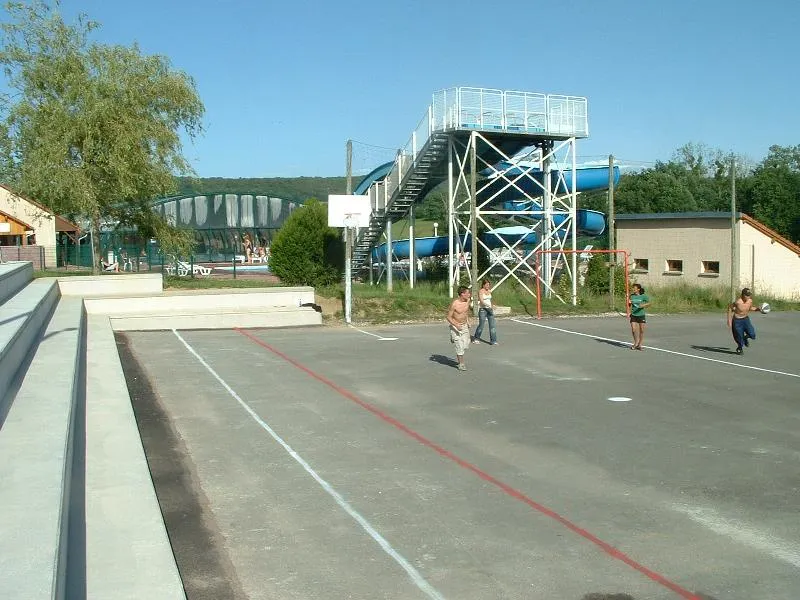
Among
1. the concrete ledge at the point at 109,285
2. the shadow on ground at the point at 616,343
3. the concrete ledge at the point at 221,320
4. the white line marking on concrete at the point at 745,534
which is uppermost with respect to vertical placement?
the concrete ledge at the point at 109,285

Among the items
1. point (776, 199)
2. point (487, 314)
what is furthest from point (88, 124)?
point (776, 199)

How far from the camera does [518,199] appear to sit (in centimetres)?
3809

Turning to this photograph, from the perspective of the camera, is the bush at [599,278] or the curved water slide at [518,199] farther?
the curved water slide at [518,199]

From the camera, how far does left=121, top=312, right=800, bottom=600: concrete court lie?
6.77m

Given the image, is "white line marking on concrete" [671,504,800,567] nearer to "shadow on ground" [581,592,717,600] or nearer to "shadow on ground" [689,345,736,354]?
"shadow on ground" [581,592,717,600]

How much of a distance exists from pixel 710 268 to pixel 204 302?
22479 millimetres

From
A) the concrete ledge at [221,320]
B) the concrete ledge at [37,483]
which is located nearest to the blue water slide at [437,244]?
the concrete ledge at [221,320]

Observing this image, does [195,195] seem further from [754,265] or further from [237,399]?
[237,399]

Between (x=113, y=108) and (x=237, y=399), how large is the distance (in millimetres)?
16247

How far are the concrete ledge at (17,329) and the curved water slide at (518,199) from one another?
18.9 meters

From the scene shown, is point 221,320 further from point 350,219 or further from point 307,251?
point 307,251

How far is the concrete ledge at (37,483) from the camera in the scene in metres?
4.82

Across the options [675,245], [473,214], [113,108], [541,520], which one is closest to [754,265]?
[675,245]

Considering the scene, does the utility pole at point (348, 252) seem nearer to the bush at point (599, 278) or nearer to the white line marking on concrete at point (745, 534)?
the bush at point (599, 278)
